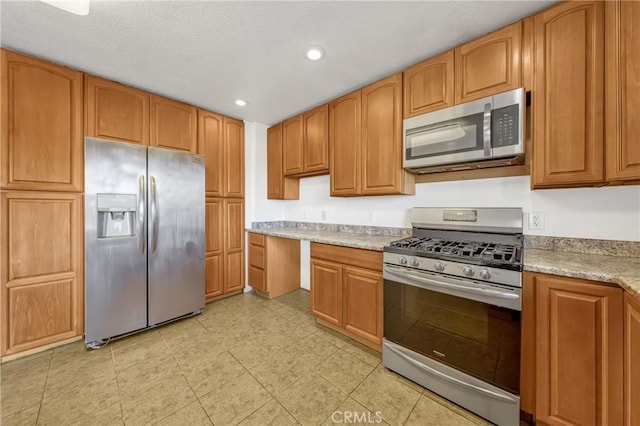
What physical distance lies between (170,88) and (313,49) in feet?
5.31

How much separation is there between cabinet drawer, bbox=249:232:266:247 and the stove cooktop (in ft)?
6.09

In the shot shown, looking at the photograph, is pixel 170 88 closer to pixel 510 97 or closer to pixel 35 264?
pixel 35 264

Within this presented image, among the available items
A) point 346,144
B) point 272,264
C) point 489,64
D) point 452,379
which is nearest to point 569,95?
point 489,64

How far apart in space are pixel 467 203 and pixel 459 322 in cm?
103

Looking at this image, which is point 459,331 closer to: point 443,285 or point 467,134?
point 443,285

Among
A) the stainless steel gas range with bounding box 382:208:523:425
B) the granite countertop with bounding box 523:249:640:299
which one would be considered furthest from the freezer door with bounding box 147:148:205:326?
the granite countertop with bounding box 523:249:640:299

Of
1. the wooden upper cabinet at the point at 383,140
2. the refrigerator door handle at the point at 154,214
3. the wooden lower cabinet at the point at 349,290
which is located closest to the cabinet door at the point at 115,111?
the refrigerator door handle at the point at 154,214

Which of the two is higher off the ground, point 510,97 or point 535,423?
point 510,97

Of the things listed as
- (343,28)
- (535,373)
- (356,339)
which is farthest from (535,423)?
Answer: (343,28)

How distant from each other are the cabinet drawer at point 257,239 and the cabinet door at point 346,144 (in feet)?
3.77

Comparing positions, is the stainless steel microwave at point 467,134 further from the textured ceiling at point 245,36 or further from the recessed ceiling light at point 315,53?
the recessed ceiling light at point 315,53

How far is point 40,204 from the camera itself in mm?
1995

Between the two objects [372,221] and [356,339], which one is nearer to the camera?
[356,339]

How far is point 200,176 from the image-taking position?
2.66 m
